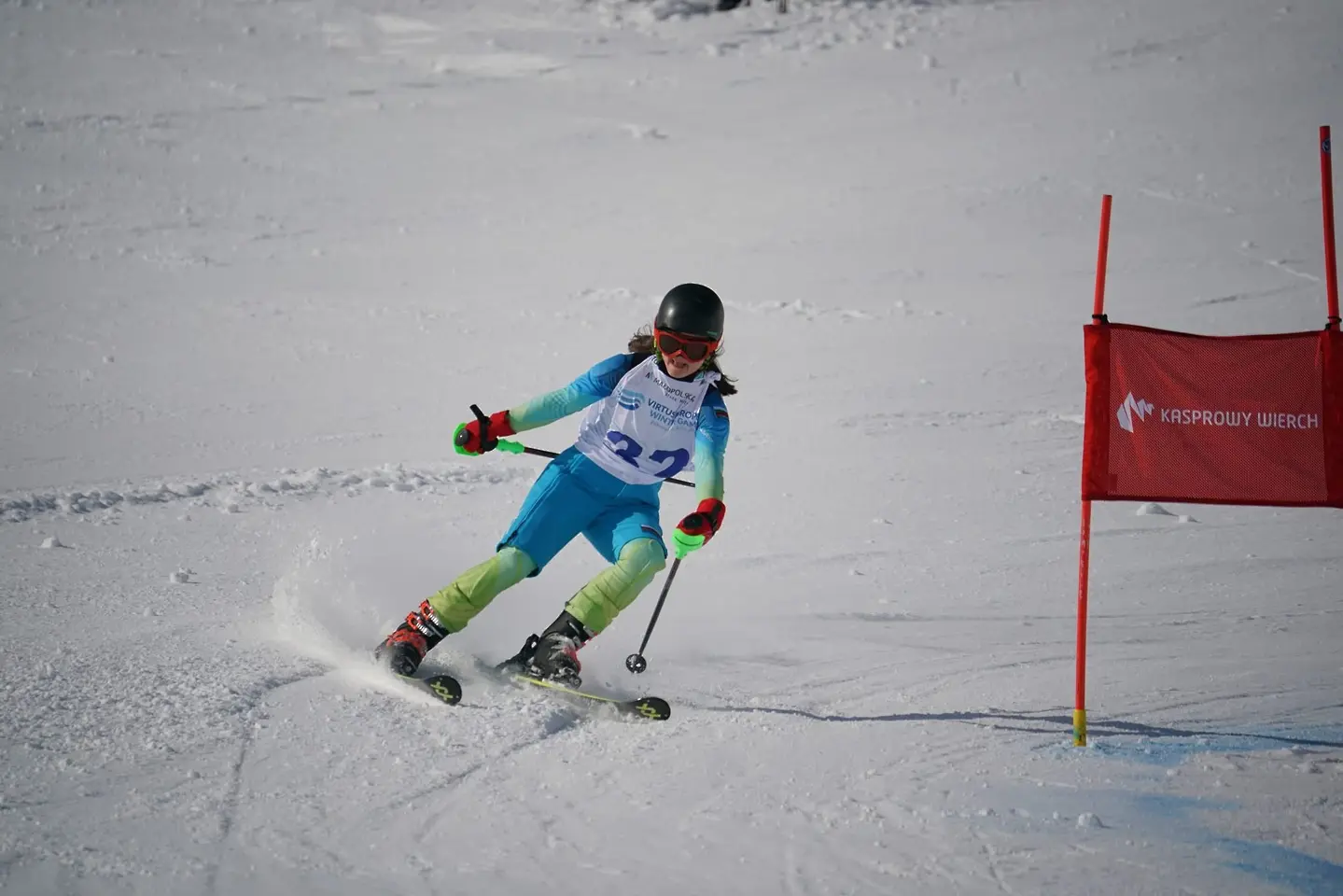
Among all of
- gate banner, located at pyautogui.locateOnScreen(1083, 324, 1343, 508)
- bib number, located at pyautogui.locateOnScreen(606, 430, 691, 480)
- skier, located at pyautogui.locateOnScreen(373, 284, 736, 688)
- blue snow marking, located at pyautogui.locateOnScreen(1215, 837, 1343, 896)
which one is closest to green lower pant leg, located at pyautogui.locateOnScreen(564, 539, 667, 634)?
skier, located at pyautogui.locateOnScreen(373, 284, 736, 688)

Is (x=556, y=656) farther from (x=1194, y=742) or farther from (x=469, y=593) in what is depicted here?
(x=1194, y=742)

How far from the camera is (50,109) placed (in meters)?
19.3

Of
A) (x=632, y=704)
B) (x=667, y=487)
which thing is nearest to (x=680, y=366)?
(x=632, y=704)

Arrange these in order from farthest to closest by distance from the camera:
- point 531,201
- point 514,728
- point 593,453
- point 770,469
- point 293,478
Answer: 1. point 531,201
2. point 770,469
3. point 293,478
4. point 593,453
5. point 514,728

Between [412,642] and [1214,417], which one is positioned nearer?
[1214,417]

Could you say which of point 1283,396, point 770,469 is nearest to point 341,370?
point 770,469

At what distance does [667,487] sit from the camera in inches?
351

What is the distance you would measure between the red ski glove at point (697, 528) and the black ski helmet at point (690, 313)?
2.46ft

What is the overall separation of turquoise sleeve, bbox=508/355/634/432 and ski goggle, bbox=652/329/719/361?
11.5 inches

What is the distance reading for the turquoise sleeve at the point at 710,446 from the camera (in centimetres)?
502

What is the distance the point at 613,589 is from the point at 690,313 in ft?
4.03

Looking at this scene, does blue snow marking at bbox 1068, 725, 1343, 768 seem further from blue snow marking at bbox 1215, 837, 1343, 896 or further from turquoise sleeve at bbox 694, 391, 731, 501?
turquoise sleeve at bbox 694, 391, 731, 501

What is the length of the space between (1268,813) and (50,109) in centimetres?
2099

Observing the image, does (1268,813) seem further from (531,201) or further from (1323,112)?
(1323,112)
